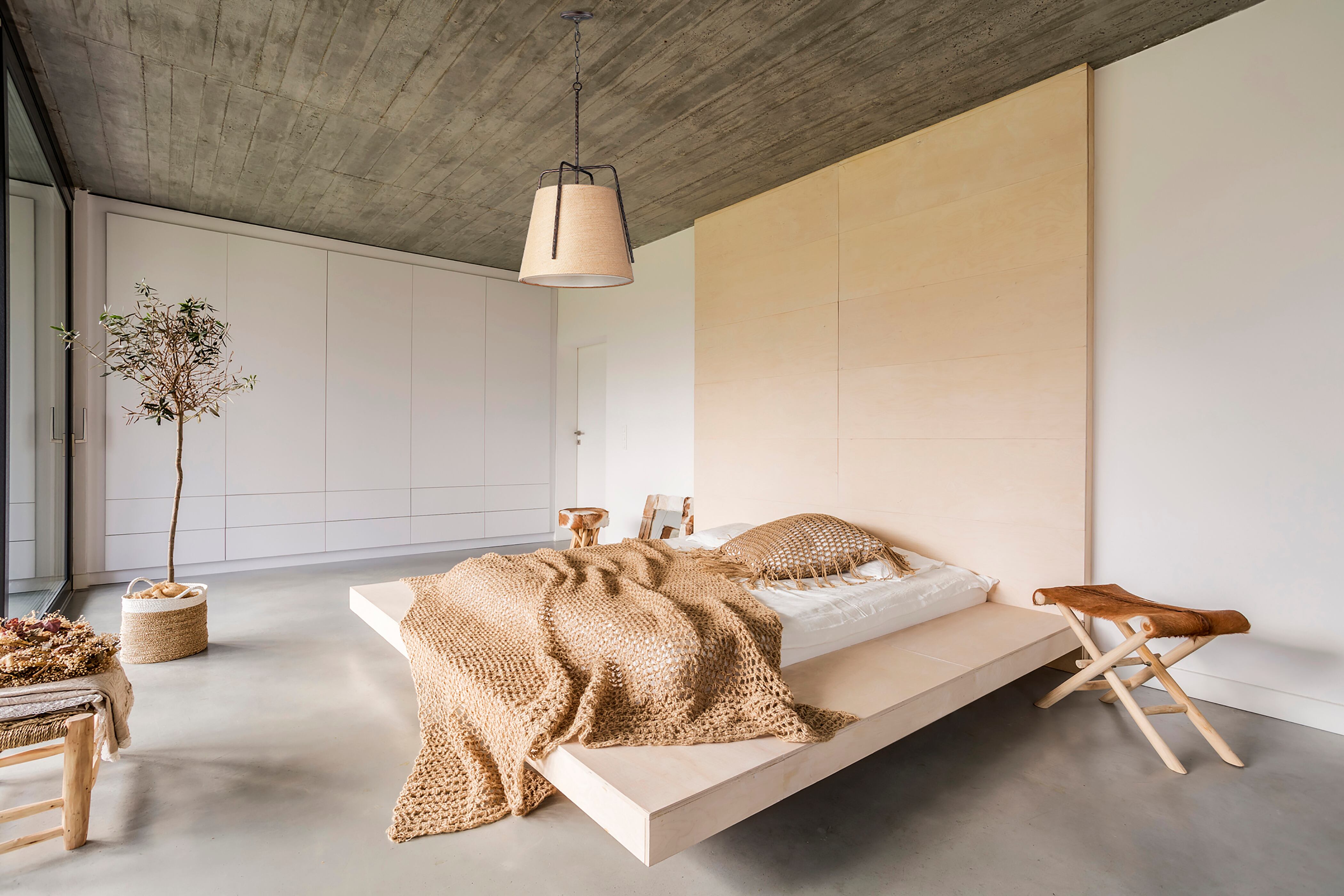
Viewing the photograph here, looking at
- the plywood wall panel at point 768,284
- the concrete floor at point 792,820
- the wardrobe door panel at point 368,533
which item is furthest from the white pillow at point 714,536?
the wardrobe door panel at point 368,533

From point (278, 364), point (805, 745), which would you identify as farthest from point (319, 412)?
point (805, 745)

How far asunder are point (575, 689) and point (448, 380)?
4716mm

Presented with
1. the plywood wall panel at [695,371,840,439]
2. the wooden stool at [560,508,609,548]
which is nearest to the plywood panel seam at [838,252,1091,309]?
the plywood wall panel at [695,371,840,439]

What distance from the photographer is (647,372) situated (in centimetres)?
547

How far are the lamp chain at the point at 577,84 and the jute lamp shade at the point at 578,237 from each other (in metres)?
0.14

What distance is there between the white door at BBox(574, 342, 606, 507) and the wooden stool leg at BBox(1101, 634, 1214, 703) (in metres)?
4.56

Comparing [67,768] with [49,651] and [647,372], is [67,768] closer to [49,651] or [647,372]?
[49,651]

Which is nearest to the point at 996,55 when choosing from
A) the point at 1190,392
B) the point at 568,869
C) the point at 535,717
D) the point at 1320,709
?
the point at 1190,392

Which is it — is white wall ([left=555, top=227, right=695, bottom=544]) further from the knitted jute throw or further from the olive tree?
the knitted jute throw

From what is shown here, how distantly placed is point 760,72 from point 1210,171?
70.9 inches

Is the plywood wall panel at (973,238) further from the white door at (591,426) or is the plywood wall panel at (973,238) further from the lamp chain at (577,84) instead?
the white door at (591,426)

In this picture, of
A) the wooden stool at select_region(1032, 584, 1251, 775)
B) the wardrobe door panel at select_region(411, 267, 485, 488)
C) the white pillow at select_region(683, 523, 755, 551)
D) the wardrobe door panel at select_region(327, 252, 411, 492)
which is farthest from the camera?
the wardrobe door panel at select_region(411, 267, 485, 488)

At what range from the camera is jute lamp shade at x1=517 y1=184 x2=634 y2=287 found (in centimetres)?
234

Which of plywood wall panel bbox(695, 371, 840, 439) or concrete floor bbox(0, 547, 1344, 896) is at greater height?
plywood wall panel bbox(695, 371, 840, 439)
